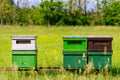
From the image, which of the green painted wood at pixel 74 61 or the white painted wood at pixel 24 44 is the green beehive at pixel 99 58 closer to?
the green painted wood at pixel 74 61

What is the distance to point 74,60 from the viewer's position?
773cm

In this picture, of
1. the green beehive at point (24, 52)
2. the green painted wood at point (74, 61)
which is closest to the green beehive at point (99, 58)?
the green painted wood at point (74, 61)

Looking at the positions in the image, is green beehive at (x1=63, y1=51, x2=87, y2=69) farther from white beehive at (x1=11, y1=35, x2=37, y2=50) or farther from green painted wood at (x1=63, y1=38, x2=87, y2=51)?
white beehive at (x1=11, y1=35, x2=37, y2=50)

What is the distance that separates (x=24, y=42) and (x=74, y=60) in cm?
120

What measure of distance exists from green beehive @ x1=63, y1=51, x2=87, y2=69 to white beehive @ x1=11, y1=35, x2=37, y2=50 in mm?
757

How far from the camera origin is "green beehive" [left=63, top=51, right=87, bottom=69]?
303 inches

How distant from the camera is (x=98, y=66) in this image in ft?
25.2

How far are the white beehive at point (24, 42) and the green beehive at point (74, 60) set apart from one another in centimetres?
76

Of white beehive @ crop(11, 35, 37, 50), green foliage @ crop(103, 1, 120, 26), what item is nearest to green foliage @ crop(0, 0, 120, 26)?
green foliage @ crop(103, 1, 120, 26)

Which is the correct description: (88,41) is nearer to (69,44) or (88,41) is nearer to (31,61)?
(69,44)

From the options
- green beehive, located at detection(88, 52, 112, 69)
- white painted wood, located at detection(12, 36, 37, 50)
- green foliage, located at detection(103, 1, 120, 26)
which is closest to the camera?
green beehive, located at detection(88, 52, 112, 69)

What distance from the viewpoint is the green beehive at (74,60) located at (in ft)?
25.2

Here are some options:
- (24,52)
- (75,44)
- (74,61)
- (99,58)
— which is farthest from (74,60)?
(24,52)

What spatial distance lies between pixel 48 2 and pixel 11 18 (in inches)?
296
